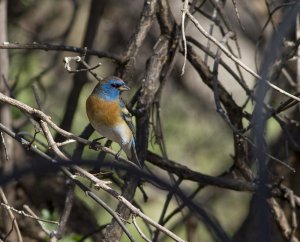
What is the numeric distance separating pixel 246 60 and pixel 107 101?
4791 millimetres

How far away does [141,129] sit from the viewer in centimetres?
365

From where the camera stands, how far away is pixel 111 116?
458 cm

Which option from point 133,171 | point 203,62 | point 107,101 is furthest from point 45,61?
point 133,171

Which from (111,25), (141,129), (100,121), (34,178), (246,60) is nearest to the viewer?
(141,129)

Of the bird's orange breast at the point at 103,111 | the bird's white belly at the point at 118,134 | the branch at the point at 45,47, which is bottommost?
the bird's white belly at the point at 118,134

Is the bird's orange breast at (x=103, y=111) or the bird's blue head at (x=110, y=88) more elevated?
the bird's blue head at (x=110, y=88)

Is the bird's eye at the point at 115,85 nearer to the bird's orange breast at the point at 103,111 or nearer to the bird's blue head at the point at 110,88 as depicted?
the bird's blue head at the point at 110,88

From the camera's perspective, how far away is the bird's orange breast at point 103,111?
14.6 feet

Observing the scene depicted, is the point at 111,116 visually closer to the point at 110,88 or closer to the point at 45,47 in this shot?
the point at 110,88

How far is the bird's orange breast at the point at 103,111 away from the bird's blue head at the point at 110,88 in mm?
35

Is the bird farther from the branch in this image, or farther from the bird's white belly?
the branch

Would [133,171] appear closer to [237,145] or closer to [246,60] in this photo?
[237,145]

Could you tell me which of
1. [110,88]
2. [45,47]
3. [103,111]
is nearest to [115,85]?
[110,88]

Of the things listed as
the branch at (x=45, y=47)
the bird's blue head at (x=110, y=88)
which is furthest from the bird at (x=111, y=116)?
the branch at (x=45, y=47)
